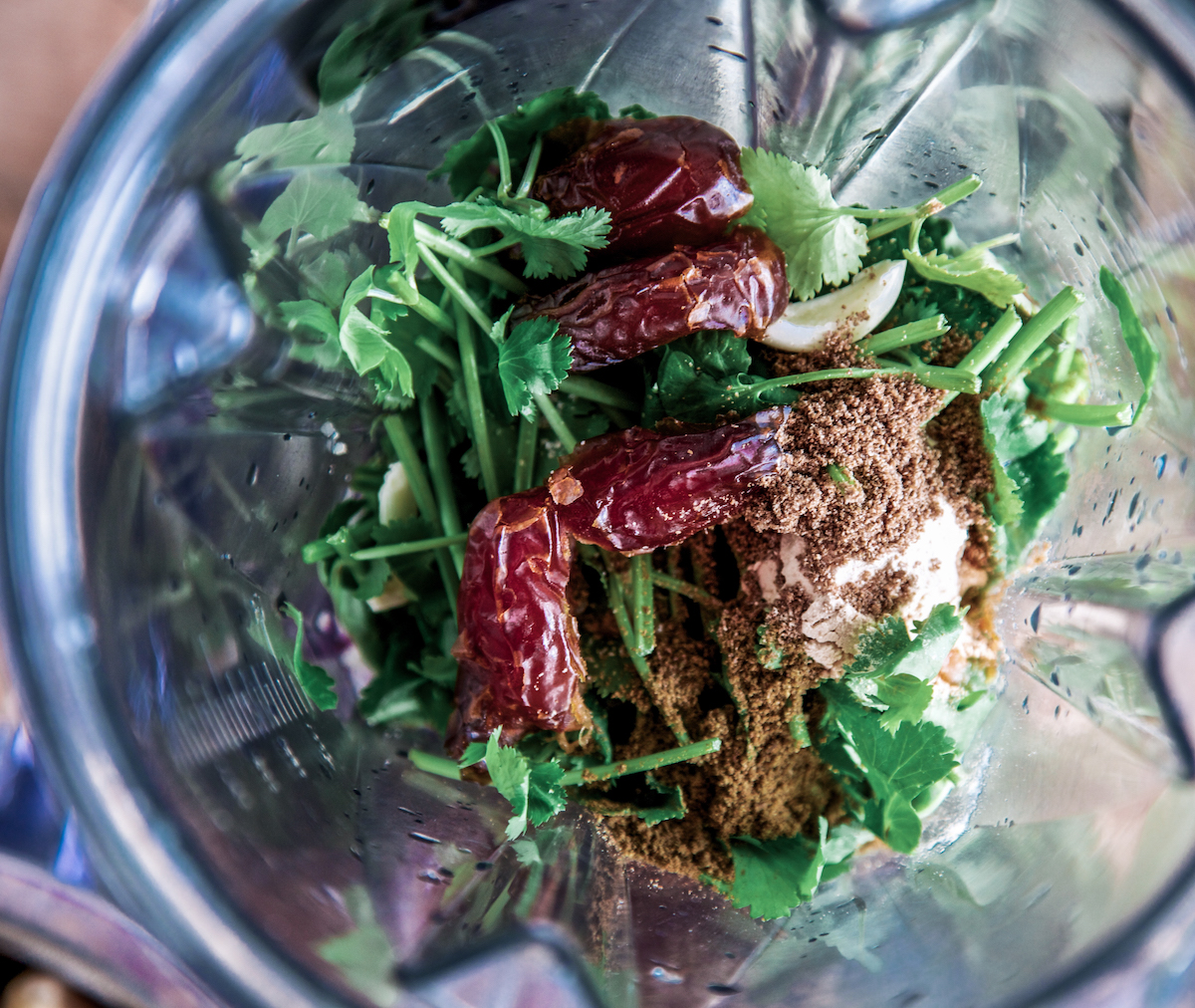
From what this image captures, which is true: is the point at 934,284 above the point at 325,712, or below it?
above

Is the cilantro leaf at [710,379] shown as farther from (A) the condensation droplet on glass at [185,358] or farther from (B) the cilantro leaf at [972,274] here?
(A) the condensation droplet on glass at [185,358]

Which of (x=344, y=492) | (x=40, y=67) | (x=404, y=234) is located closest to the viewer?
(x=404, y=234)

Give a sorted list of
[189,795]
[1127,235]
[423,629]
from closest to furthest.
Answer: [189,795] → [1127,235] → [423,629]

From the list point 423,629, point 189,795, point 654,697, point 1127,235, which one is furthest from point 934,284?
point 189,795

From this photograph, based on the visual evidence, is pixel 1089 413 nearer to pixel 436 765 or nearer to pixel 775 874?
pixel 775 874

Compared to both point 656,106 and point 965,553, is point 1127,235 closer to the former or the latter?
point 965,553

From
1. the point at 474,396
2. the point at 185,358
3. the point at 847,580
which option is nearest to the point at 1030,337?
the point at 847,580

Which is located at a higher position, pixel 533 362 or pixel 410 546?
pixel 533 362
